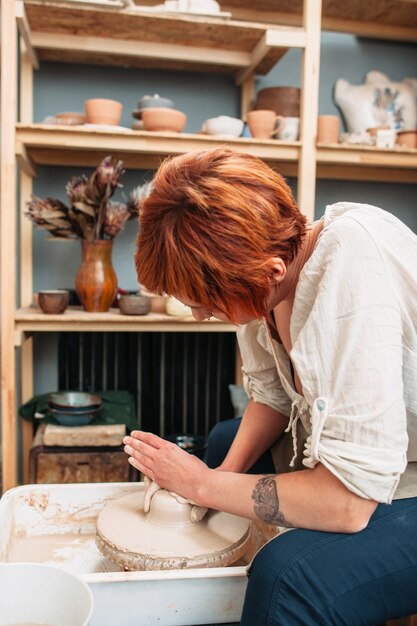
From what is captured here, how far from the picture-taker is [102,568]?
4.28 ft

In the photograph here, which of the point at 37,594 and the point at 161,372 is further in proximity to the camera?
the point at 161,372

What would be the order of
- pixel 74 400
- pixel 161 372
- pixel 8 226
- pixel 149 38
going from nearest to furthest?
pixel 8 226 < pixel 74 400 < pixel 149 38 < pixel 161 372

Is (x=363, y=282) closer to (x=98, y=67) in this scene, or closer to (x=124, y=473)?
(x=124, y=473)

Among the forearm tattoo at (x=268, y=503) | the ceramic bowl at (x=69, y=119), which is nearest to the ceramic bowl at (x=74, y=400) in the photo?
the ceramic bowl at (x=69, y=119)

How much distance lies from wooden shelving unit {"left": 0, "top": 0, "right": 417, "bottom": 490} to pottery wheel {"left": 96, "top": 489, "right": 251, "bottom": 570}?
100cm

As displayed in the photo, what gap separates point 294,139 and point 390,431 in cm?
158

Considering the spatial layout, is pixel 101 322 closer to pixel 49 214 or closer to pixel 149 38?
pixel 49 214

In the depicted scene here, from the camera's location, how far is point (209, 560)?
1146mm

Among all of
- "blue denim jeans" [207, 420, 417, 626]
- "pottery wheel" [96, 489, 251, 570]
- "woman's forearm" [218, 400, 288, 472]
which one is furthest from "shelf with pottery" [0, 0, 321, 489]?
"blue denim jeans" [207, 420, 417, 626]

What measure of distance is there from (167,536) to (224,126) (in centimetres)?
148

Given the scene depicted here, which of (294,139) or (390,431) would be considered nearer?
(390,431)

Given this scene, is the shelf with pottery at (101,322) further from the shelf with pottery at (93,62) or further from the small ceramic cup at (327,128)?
the small ceramic cup at (327,128)

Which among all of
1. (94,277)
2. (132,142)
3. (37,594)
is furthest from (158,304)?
(37,594)

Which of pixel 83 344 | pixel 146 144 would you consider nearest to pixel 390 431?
pixel 146 144
